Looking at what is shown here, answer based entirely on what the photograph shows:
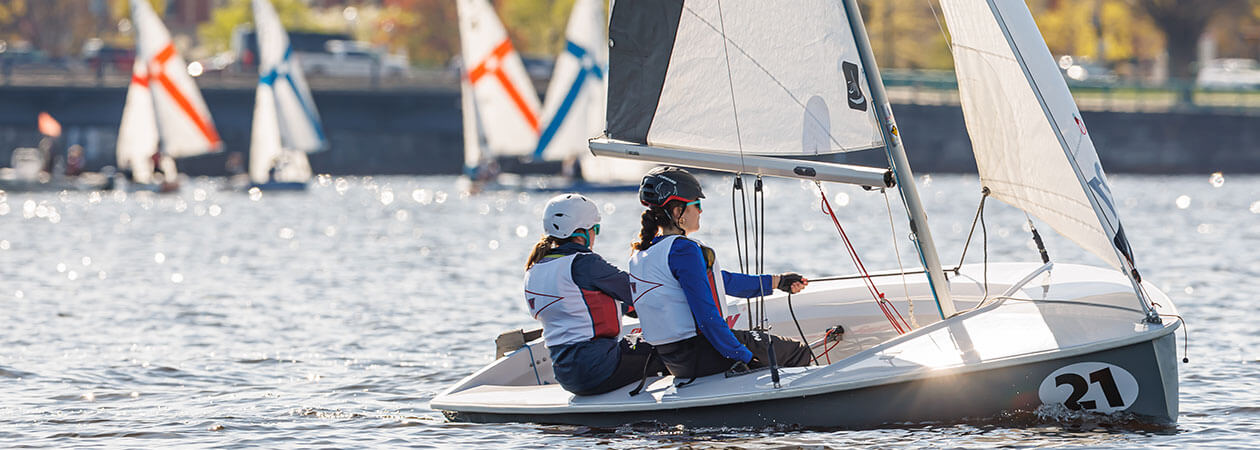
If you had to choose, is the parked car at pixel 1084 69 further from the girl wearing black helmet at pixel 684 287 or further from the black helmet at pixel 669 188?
the black helmet at pixel 669 188

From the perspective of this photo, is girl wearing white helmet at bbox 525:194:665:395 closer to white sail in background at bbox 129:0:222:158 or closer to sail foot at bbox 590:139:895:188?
sail foot at bbox 590:139:895:188

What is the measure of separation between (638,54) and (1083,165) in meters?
2.79

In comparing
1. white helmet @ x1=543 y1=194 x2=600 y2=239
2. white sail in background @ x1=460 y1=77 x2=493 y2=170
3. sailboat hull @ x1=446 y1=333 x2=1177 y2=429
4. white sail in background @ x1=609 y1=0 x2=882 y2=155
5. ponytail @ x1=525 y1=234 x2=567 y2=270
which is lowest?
sailboat hull @ x1=446 y1=333 x2=1177 y2=429

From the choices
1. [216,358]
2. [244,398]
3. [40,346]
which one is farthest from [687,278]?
[40,346]

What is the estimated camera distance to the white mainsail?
48594 millimetres

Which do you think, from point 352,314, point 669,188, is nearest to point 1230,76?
point 352,314

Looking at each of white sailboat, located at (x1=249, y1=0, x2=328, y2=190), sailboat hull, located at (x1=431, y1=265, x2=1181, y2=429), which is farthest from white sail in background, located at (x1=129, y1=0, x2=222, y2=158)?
sailboat hull, located at (x1=431, y1=265, x2=1181, y2=429)

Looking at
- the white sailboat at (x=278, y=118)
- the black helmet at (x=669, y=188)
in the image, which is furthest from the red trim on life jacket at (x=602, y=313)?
the white sailboat at (x=278, y=118)

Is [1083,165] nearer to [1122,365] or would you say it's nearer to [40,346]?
[1122,365]

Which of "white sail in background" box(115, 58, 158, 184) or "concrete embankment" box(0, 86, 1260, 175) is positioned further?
"concrete embankment" box(0, 86, 1260, 175)

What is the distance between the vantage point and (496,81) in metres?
47.2

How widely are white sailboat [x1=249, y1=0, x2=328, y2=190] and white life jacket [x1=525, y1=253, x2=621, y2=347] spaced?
130 ft

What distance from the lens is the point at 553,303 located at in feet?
31.9

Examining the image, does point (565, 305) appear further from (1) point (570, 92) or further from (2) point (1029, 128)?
(1) point (570, 92)
